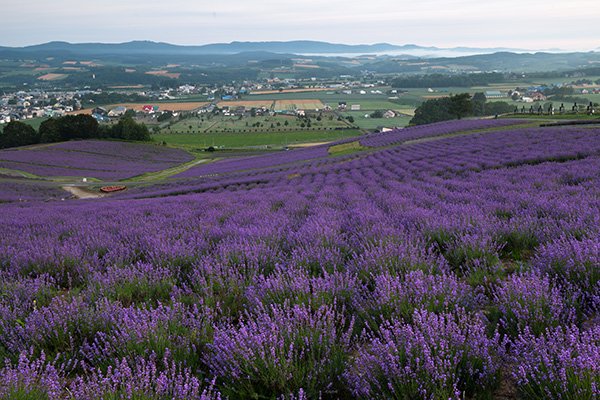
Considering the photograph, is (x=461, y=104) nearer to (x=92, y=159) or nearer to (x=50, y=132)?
(x=92, y=159)

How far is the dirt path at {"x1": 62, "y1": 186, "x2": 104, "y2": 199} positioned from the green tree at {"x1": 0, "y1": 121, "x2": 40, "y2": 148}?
4770 cm

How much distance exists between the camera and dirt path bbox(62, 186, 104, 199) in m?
34.1

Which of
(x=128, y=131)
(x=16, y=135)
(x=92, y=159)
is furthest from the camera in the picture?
(x=128, y=131)

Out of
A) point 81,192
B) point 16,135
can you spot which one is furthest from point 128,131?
point 81,192

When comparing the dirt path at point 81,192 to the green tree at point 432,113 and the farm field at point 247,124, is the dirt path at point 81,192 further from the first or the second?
the green tree at point 432,113

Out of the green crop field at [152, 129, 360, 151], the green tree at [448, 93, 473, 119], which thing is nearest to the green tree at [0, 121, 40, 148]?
the green crop field at [152, 129, 360, 151]

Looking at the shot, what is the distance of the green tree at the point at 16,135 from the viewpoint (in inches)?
2884

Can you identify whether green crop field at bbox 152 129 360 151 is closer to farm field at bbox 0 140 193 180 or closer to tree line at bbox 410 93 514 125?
farm field at bbox 0 140 193 180

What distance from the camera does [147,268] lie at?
4.61m

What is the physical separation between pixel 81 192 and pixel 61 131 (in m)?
48.4

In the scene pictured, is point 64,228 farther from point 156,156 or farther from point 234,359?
point 156,156

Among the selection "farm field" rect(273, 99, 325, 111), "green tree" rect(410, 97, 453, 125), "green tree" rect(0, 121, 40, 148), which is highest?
"farm field" rect(273, 99, 325, 111)

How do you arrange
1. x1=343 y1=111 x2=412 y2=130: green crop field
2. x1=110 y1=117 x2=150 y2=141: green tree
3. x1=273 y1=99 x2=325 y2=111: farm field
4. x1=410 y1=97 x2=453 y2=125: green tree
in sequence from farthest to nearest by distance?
x1=273 y1=99 x2=325 y2=111: farm field, x1=343 y1=111 x2=412 y2=130: green crop field, x1=410 y1=97 x2=453 y2=125: green tree, x1=110 y1=117 x2=150 y2=141: green tree

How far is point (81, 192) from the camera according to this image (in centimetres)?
3609
